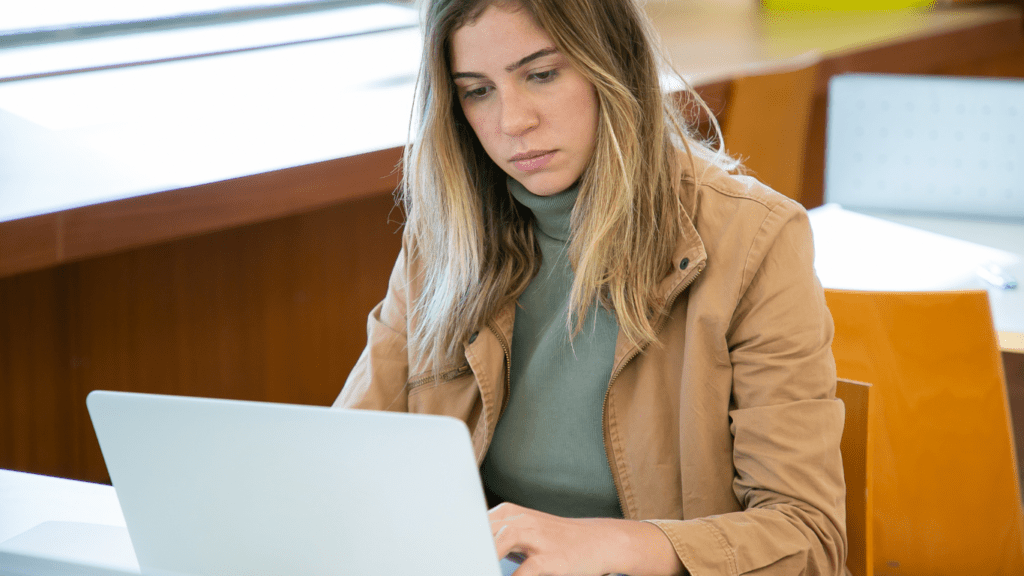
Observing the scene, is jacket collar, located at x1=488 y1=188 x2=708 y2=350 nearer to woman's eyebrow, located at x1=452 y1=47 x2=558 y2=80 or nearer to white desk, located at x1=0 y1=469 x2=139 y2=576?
woman's eyebrow, located at x1=452 y1=47 x2=558 y2=80

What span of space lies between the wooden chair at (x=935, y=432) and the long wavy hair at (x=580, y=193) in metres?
0.32

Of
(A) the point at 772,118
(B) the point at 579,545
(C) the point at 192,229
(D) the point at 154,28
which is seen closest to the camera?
(B) the point at 579,545

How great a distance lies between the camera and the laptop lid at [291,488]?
0.59m

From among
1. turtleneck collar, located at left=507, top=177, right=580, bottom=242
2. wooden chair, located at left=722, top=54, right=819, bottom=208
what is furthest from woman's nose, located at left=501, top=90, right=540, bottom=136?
wooden chair, located at left=722, top=54, right=819, bottom=208

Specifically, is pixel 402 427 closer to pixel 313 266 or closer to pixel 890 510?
pixel 890 510

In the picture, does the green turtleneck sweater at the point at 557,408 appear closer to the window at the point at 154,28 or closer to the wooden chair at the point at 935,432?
the wooden chair at the point at 935,432

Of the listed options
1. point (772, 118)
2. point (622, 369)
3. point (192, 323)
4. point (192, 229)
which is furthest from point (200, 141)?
point (772, 118)

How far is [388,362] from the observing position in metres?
1.22

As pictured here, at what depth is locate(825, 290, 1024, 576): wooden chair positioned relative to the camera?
1.26m

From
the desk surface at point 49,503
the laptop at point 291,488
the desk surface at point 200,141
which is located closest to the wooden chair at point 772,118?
the desk surface at point 200,141

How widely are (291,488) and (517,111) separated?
1.76 ft

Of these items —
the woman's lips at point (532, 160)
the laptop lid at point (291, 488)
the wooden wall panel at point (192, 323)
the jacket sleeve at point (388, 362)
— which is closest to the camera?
the laptop lid at point (291, 488)

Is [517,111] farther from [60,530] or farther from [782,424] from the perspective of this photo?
[60,530]

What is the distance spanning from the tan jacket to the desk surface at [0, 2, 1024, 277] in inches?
21.2
